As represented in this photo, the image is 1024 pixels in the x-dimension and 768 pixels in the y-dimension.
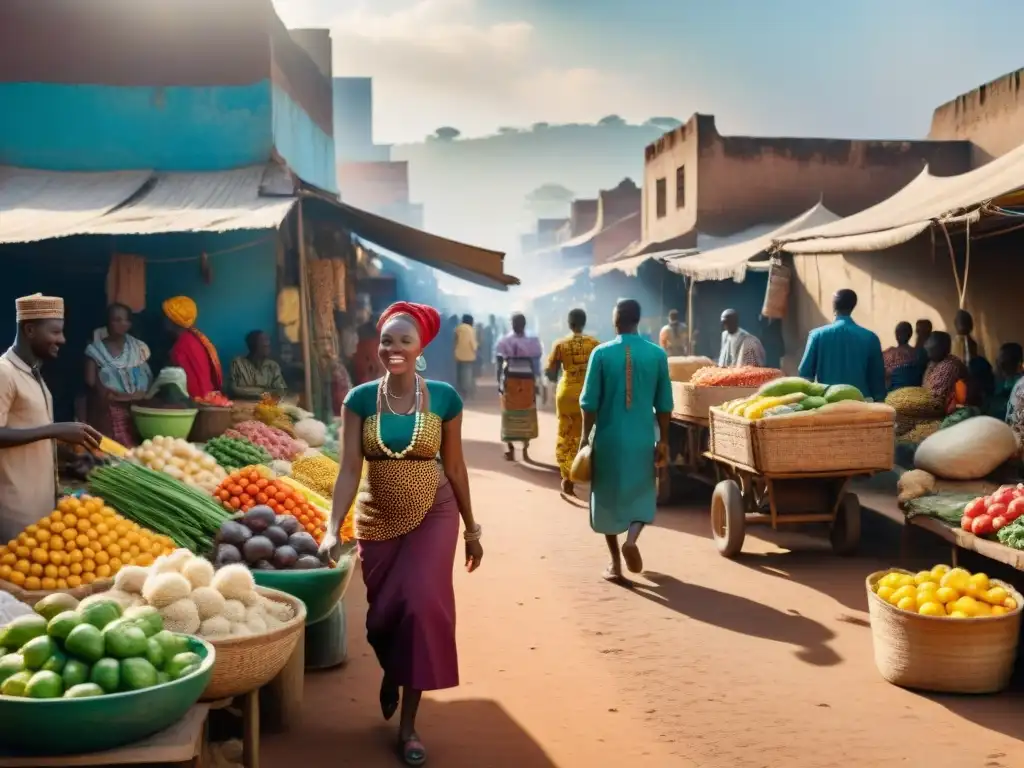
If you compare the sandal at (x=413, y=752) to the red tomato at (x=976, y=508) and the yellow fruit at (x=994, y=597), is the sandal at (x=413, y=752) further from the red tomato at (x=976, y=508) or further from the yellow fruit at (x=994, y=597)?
the red tomato at (x=976, y=508)

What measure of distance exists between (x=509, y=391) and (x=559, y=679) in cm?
840

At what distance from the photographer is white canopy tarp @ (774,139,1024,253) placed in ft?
25.6

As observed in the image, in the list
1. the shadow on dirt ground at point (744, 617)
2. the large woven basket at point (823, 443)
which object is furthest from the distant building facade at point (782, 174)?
the shadow on dirt ground at point (744, 617)

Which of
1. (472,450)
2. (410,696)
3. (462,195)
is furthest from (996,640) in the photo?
(462,195)

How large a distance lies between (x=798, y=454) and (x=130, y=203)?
748 cm

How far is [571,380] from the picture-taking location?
10984 millimetres

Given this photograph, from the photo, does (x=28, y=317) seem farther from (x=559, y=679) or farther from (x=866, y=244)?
(x=866, y=244)

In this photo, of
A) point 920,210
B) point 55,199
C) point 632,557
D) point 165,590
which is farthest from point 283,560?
point 55,199

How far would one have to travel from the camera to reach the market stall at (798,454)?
7.30m

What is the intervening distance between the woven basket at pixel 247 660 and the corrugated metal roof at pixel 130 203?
218 inches

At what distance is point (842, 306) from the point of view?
8828 mm

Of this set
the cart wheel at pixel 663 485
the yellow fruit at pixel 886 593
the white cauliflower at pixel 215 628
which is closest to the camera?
the white cauliflower at pixel 215 628

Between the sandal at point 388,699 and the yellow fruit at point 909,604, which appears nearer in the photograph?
the sandal at point 388,699

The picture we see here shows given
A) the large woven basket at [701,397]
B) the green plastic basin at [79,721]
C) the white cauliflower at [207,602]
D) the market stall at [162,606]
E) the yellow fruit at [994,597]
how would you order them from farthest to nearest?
the large woven basket at [701,397]
the yellow fruit at [994,597]
the white cauliflower at [207,602]
the market stall at [162,606]
the green plastic basin at [79,721]
